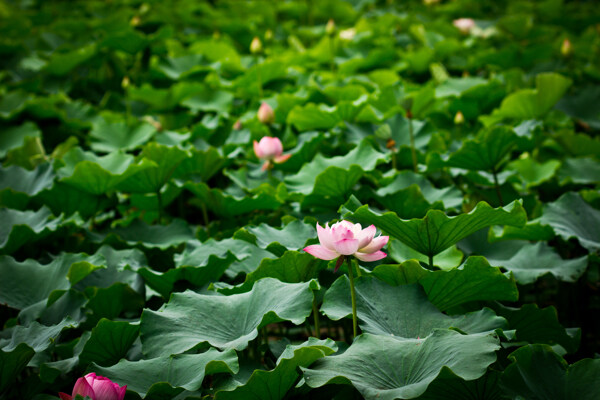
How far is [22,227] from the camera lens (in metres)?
1.38

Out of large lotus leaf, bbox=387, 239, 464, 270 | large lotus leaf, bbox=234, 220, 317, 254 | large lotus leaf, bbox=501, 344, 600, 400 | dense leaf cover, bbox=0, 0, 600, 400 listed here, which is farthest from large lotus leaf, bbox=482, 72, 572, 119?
large lotus leaf, bbox=501, 344, 600, 400

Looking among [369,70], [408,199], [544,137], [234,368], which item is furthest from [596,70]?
[234,368]

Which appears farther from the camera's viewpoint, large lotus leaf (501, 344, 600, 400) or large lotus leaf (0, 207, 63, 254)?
large lotus leaf (0, 207, 63, 254)

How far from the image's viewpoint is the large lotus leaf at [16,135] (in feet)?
7.04

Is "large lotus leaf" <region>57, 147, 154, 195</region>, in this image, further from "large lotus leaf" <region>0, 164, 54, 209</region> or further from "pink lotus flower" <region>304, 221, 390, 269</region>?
"pink lotus flower" <region>304, 221, 390, 269</region>

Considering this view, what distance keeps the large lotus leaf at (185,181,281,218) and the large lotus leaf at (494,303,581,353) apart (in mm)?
623

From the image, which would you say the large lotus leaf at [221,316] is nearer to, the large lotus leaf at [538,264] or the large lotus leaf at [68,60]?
the large lotus leaf at [538,264]

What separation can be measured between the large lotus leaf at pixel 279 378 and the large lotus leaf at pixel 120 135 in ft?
4.32

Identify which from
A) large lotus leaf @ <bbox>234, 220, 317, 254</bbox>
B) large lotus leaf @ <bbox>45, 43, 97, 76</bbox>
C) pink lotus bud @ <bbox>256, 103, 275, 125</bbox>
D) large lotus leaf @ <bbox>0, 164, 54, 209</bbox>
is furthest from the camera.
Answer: large lotus leaf @ <bbox>45, 43, 97, 76</bbox>

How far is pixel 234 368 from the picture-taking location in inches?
35.7

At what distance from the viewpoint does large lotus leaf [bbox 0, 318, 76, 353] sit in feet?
3.50

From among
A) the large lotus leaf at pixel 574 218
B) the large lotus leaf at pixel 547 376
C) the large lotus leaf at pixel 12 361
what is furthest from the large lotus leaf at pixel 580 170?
the large lotus leaf at pixel 12 361

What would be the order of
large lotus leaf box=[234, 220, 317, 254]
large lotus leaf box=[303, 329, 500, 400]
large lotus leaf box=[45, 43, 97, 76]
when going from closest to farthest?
large lotus leaf box=[303, 329, 500, 400], large lotus leaf box=[234, 220, 317, 254], large lotus leaf box=[45, 43, 97, 76]

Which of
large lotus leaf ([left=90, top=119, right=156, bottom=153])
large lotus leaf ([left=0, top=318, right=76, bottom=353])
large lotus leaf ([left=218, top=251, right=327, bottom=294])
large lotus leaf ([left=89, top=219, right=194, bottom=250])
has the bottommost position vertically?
large lotus leaf ([left=90, top=119, right=156, bottom=153])
